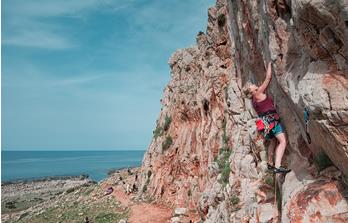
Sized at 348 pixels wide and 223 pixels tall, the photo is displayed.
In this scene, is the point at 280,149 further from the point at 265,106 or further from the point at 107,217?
the point at 107,217

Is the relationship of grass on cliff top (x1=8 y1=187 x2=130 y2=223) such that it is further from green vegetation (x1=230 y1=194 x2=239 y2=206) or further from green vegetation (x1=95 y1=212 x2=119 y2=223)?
green vegetation (x1=230 y1=194 x2=239 y2=206)

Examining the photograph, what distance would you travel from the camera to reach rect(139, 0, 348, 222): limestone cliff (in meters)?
7.16

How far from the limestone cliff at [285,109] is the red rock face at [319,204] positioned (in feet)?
0.06

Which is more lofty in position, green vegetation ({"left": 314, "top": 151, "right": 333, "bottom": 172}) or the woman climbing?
the woman climbing

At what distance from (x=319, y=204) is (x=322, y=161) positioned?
1.27 m

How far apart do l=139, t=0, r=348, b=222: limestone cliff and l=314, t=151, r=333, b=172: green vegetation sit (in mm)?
23

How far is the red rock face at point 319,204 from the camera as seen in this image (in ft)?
23.4

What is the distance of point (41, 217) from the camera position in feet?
125

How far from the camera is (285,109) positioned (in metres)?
10.2

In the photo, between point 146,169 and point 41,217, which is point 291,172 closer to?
point 146,169

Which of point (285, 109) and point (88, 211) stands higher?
point (285, 109)

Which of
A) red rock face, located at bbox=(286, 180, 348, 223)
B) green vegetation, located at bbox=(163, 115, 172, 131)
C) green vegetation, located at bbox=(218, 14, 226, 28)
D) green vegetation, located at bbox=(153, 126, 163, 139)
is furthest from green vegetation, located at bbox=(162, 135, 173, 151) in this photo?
red rock face, located at bbox=(286, 180, 348, 223)

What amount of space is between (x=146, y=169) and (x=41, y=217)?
13.3 m

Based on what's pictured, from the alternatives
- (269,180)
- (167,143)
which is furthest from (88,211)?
(269,180)
